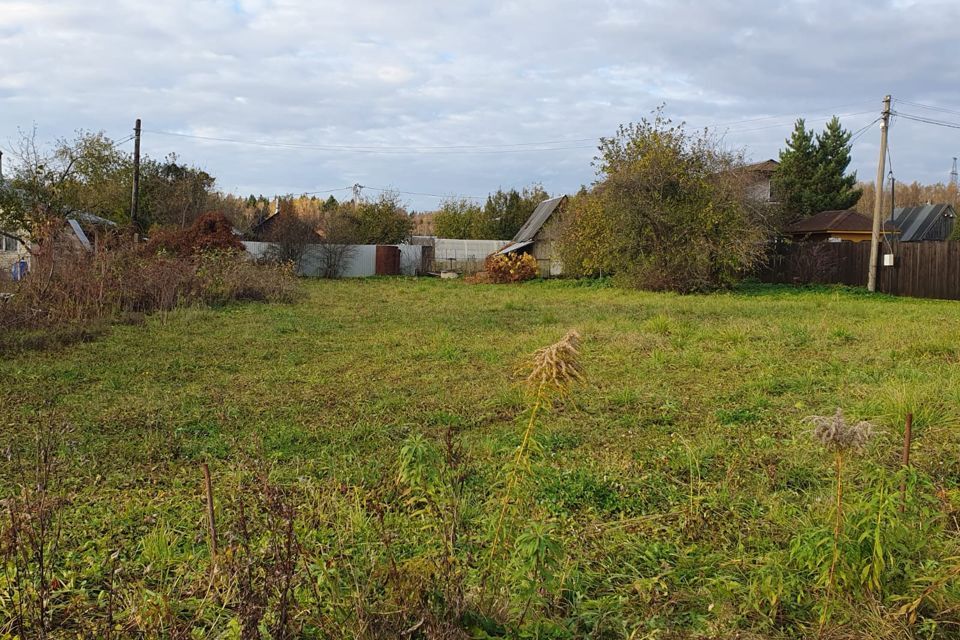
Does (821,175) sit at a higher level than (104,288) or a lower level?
higher

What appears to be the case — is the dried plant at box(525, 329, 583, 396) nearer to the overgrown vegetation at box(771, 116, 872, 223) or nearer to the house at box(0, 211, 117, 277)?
the house at box(0, 211, 117, 277)

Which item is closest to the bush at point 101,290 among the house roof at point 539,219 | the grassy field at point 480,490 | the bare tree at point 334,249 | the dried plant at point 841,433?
the grassy field at point 480,490

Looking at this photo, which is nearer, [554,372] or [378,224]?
[554,372]

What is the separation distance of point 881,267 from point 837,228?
8340mm

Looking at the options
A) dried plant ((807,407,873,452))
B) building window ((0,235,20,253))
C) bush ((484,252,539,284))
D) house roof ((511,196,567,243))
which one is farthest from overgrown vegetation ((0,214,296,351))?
house roof ((511,196,567,243))

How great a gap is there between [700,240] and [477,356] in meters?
14.2

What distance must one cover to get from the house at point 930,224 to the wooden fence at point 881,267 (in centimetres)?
2552

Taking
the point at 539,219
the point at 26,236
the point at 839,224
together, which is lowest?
the point at 26,236

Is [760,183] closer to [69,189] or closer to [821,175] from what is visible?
[821,175]

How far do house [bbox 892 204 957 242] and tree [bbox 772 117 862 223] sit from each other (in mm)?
11843

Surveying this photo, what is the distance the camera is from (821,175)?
35.3 meters

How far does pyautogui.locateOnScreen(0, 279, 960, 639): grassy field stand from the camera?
7.82 feet

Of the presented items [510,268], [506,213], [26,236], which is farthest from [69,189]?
[506,213]

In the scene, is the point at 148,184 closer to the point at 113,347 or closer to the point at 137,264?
the point at 137,264
